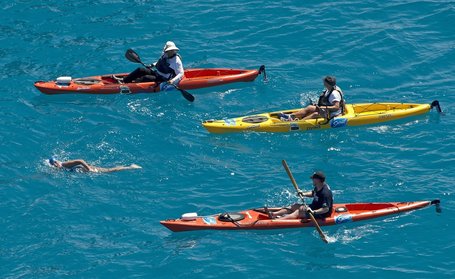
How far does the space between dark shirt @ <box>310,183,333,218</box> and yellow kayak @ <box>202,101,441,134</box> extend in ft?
15.0

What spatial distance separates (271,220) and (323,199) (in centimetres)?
147

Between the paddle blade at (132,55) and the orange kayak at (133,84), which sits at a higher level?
the paddle blade at (132,55)

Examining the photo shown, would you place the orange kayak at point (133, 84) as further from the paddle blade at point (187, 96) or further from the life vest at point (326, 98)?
the life vest at point (326, 98)

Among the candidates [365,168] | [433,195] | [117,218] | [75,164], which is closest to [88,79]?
[75,164]

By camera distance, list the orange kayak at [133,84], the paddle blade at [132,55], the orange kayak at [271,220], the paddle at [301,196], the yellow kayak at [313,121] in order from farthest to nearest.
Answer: the paddle blade at [132,55], the orange kayak at [133,84], the yellow kayak at [313,121], the orange kayak at [271,220], the paddle at [301,196]

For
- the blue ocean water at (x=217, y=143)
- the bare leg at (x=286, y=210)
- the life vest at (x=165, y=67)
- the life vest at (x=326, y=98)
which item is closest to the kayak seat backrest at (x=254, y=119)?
the blue ocean water at (x=217, y=143)

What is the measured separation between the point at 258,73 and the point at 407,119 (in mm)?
5284

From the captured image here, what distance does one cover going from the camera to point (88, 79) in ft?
109

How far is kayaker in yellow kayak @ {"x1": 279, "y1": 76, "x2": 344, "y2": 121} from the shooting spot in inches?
1211

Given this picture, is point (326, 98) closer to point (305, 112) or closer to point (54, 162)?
point (305, 112)

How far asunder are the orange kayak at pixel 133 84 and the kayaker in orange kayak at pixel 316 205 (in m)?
7.52

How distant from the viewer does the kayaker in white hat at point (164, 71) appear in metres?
33.0

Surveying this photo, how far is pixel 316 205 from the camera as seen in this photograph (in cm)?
2652

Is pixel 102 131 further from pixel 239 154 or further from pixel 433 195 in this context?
pixel 433 195
